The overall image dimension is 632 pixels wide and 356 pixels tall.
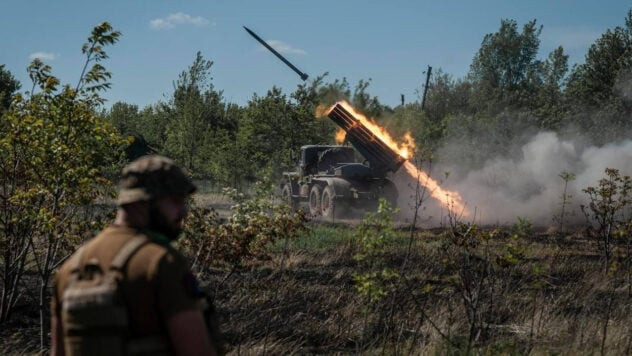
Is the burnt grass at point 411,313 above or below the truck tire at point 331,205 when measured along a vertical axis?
below

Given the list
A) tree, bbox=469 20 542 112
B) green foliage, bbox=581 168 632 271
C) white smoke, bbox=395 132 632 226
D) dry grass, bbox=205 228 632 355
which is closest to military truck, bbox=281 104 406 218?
white smoke, bbox=395 132 632 226

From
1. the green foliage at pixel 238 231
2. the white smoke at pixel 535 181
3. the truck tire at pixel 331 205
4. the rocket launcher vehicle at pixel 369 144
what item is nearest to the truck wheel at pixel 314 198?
the truck tire at pixel 331 205

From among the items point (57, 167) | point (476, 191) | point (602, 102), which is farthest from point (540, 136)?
point (57, 167)

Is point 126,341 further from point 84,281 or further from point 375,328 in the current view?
point 375,328

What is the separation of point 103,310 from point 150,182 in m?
0.45

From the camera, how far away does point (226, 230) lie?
6.68 m

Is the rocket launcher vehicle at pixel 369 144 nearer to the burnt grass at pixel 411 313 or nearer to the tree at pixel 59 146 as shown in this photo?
the burnt grass at pixel 411 313

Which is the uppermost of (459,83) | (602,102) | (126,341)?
(459,83)

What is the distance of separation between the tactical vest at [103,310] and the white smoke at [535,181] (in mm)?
19381

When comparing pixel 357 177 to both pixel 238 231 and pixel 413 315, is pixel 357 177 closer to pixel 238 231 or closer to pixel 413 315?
pixel 413 315

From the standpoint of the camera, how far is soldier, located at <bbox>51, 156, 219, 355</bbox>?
2227 mm

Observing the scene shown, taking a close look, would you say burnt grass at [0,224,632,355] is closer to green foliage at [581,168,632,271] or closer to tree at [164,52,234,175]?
green foliage at [581,168,632,271]

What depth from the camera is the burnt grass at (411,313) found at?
6254 millimetres

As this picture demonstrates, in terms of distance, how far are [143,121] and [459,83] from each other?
89.4 ft
